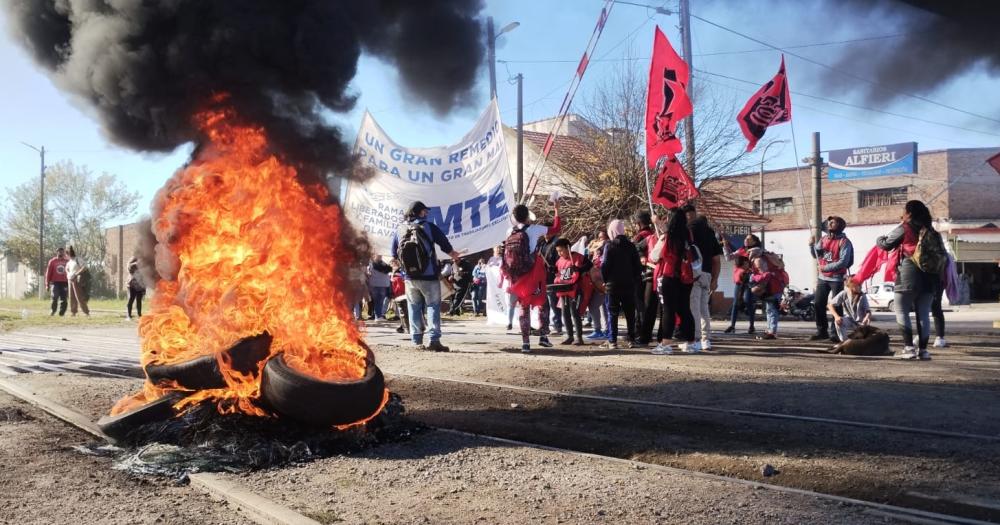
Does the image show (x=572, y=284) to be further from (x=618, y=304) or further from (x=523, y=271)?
(x=523, y=271)

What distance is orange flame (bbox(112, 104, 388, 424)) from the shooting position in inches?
214

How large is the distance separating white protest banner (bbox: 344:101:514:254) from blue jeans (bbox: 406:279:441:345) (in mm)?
6674

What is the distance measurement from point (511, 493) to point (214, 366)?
2.46 meters

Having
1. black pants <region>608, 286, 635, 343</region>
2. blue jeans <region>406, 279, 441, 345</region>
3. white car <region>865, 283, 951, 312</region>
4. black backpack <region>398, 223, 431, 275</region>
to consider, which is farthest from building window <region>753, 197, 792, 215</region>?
black backpack <region>398, 223, 431, 275</region>

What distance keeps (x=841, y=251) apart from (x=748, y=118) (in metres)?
5.68

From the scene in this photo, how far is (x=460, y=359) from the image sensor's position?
956cm

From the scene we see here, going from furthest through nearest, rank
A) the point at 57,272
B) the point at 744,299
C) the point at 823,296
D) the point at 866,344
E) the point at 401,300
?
the point at 57,272 → the point at 401,300 → the point at 744,299 → the point at 823,296 → the point at 866,344

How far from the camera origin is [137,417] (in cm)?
535

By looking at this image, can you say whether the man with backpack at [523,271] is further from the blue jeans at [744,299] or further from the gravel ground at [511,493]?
the gravel ground at [511,493]

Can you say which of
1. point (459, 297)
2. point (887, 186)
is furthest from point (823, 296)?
point (887, 186)

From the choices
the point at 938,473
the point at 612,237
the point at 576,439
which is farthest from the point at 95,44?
the point at 612,237

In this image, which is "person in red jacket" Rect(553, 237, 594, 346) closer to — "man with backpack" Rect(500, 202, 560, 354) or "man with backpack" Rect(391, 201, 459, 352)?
"man with backpack" Rect(500, 202, 560, 354)

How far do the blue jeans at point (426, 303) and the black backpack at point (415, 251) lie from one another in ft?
0.79

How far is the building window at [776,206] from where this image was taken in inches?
1838
